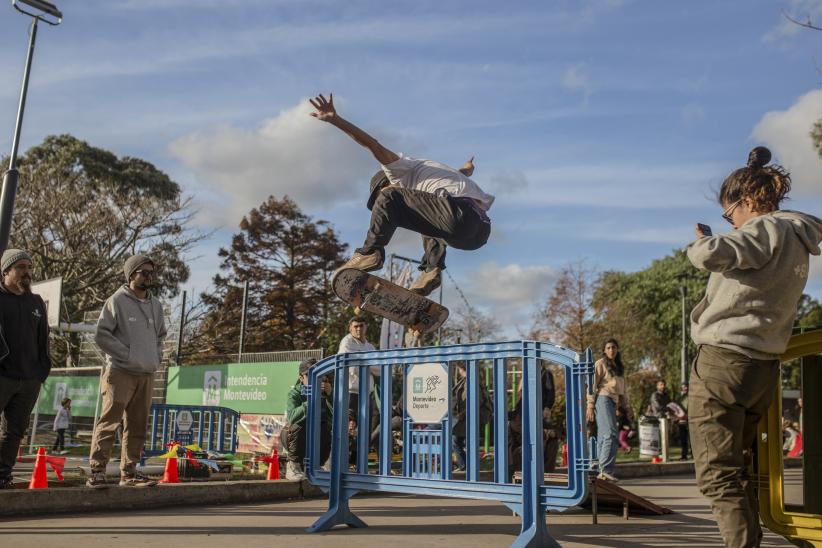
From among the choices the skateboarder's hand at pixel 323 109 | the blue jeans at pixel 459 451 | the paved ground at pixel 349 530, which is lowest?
the paved ground at pixel 349 530

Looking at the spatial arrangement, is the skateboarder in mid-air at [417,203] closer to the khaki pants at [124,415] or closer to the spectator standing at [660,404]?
the khaki pants at [124,415]

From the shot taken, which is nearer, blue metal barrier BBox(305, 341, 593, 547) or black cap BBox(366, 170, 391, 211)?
blue metal barrier BBox(305, 341, 593, 547)

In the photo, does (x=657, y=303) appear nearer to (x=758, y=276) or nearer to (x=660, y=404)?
(x=660, y=404)

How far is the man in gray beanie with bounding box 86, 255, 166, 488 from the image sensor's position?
6.54m

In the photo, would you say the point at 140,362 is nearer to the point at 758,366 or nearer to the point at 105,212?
the point at 758,366

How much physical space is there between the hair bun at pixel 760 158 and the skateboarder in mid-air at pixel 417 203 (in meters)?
3.28

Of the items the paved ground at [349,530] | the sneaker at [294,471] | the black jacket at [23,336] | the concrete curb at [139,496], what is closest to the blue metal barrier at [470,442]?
the paved ground at [349,530]

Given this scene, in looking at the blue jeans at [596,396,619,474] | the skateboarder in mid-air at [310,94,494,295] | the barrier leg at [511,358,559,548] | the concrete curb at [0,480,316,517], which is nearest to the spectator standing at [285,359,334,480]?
the concrete curb at [0,480,316,517]

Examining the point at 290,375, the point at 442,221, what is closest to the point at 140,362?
the point at 442,221

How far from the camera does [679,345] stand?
1853 inches

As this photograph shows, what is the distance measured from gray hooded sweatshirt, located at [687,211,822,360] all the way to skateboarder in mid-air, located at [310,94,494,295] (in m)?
3.50

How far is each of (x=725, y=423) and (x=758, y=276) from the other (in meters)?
0.69

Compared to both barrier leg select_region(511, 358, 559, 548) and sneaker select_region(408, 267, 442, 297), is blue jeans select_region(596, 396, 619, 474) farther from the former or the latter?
barrier leg select_region(511, 358, 559, 548)

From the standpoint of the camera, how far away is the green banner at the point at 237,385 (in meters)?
17.1
